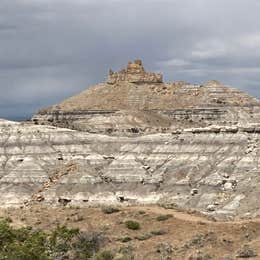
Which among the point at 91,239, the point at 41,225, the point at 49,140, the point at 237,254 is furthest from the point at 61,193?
the point at 237,254

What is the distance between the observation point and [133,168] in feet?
301

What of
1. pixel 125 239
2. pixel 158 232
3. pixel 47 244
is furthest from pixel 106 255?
pixel 158 232

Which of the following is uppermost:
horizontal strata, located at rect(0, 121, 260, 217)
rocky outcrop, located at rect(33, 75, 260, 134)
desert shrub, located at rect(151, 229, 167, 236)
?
rocky outcrop, located at rect(33, 75, 260, 134)

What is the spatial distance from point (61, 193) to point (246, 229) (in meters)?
40.8

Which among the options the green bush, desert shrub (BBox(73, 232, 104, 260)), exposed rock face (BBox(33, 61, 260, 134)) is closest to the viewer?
the green bush

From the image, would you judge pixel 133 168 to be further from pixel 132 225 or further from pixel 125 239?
pixel 125 239

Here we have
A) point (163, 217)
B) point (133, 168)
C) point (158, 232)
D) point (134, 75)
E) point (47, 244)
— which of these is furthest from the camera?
point (134, 75)

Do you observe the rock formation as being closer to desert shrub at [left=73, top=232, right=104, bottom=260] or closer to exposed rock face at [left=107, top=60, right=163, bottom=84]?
desert shrub at [left=73, top=232, right=104, bottom=260]

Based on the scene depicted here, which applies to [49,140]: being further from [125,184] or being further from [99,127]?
[99,127]

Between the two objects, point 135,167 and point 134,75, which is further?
point 134,75

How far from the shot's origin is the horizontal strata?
3278 inches

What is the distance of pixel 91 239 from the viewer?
169 ft

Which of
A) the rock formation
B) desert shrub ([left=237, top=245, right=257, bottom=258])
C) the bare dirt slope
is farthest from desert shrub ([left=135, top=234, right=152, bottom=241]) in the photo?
the rock formation

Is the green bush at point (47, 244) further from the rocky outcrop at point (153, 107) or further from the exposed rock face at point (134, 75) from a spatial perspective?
the exposed rock face at point (134, 75)
